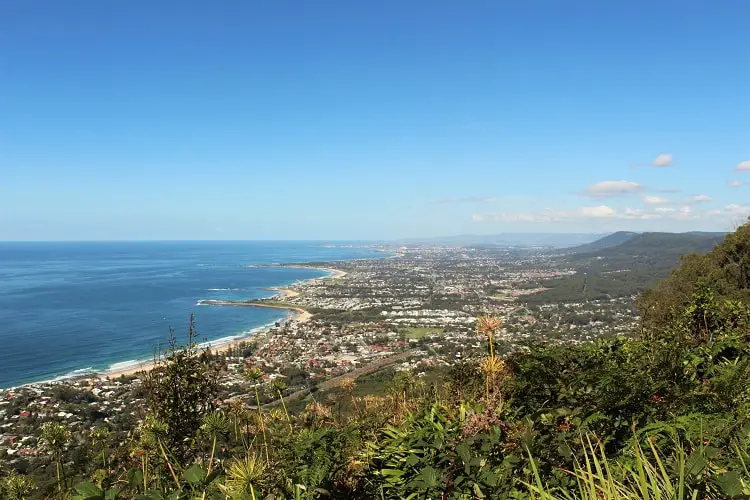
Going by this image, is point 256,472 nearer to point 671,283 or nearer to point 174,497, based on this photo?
point 174,497

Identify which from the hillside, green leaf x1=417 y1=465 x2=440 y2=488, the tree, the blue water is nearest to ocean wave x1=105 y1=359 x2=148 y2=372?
the blue water

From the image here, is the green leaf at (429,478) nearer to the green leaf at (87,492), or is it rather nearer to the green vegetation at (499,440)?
the green vegetation at (499,440)

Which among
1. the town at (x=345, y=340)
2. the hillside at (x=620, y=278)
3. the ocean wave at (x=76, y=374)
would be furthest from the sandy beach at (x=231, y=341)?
the hillside at (x=620, y=278)

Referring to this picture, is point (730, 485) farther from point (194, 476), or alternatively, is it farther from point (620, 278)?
point (620, 278)

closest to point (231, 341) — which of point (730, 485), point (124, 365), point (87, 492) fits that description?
point (124, 365)

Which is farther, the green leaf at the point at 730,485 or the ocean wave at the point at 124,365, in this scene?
the ocean wave at the point at 124,365

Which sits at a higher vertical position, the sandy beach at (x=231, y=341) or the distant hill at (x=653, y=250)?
the distant hill at (x=653, y=250)

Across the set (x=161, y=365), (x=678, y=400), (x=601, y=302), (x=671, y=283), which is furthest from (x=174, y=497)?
(x=601, y=302)

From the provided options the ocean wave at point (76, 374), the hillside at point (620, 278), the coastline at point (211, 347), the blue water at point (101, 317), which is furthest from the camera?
the hillside at point (620, 278)

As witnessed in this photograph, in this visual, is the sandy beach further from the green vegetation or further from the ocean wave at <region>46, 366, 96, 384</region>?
the green vegetation
